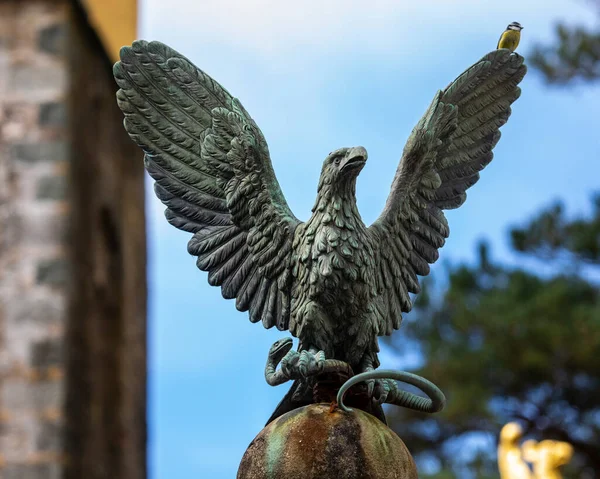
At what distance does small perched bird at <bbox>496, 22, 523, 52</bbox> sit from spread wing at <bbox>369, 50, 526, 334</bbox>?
0.05 m

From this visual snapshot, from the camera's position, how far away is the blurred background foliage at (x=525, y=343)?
13633mm

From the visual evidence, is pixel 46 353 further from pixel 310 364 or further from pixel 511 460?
pixel 310 364

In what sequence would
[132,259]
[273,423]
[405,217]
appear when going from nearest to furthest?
[273,423], [405,217], [132,259]

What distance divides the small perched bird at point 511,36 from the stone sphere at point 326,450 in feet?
4.43

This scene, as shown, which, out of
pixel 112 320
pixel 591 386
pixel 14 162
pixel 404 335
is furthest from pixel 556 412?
pixel 14 162

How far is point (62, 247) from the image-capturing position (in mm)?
13562

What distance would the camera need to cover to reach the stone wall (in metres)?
13.0

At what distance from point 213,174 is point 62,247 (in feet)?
29.9

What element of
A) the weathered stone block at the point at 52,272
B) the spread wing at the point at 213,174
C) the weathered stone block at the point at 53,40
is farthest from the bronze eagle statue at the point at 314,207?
the weathered stone block at the point at 53,40

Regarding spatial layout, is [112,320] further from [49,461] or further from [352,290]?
[352,290]

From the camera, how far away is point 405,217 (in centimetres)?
465

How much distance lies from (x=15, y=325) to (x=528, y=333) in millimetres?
4830

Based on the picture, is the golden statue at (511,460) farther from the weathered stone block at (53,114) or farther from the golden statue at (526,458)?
the weathered stone block at (53,114)

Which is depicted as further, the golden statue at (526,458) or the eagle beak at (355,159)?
the golden statue at (526,458)
